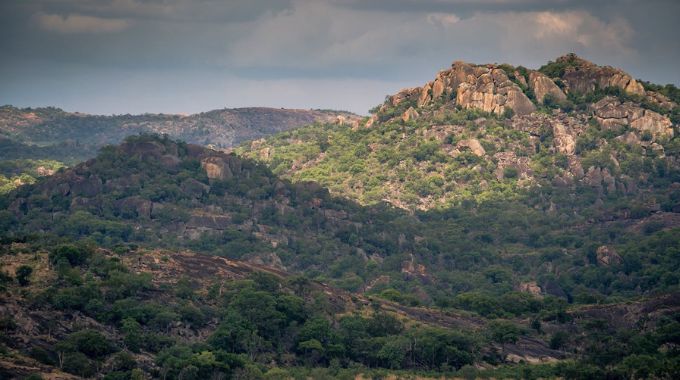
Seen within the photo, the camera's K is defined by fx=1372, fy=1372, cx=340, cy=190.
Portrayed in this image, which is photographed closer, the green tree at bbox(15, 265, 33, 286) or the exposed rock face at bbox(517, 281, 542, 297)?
the green tree at bbox(15, 265, 33, 286)

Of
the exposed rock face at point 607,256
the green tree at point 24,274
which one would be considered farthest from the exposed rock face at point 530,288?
the green tree at point 24,274

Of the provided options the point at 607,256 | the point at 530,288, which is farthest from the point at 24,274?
the point at 607,256

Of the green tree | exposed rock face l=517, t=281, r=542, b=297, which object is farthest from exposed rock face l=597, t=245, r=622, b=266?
the green tree

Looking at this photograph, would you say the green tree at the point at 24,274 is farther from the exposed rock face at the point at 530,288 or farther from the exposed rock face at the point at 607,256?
the exposed rock face at the point at 607,256

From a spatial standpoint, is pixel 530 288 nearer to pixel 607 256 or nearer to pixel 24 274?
pixel 607 256

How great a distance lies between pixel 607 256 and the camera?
641 ft

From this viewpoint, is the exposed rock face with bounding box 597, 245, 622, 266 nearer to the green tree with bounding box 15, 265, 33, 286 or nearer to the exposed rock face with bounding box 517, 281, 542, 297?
the exposed rock face with bounding box 517, 281, 542, 297

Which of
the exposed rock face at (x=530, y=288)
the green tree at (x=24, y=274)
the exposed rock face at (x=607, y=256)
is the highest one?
the exposed rock face at (x=607, y=256)

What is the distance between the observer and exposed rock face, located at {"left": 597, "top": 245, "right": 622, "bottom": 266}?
193875 millimetres

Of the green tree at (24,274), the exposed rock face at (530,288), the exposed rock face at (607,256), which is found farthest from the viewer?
the exposed rock face at (607,256)

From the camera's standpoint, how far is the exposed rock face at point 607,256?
19388cm

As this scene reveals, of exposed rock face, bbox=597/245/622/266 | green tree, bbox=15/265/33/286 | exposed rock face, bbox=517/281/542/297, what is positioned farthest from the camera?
exposed rock face, bbox=597/245/622/266

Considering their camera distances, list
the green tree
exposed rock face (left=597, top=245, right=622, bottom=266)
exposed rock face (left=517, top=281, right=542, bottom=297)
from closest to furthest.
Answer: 1. the green tree
2. exposed rock face (left=517, top=281, right=542, bottom=297)
3. exposed rock face (left=597, top=245, right=622, bottom=266)

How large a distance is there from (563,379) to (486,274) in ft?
256
